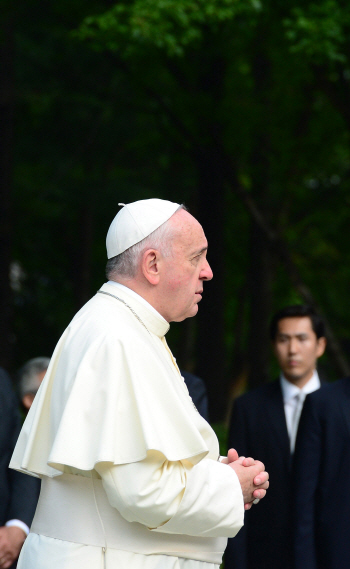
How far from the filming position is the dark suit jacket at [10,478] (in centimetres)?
400

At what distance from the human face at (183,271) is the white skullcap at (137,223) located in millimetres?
50

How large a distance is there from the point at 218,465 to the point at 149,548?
337 mm

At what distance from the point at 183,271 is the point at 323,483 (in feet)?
6.53

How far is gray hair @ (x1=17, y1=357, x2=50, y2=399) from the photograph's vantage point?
5.31 m

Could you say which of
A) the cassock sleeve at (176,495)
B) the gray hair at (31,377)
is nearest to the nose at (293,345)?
the gray hair at (31,377)

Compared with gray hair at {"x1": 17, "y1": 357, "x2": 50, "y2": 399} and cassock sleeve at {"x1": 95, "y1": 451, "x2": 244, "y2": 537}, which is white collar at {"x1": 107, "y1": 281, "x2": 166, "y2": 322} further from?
gray hair at {"x1": 17, "y1": 357, "x2": 50, "y2": 399}

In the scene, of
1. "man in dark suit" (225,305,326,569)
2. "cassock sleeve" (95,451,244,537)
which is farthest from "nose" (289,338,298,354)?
"cassock sleeve" (95,451,244,537)

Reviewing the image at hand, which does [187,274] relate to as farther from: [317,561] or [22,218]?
[22,218]

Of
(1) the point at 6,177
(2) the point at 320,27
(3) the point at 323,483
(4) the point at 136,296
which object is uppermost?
(1) the point at 6,177

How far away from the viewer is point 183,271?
110 inches

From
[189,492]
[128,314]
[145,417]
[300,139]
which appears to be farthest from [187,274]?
[300,139]

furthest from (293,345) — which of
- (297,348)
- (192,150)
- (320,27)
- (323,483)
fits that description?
(192,150)

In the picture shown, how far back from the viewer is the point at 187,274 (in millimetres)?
2791

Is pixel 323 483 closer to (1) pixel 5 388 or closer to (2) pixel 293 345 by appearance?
(2) pixel 293 345
